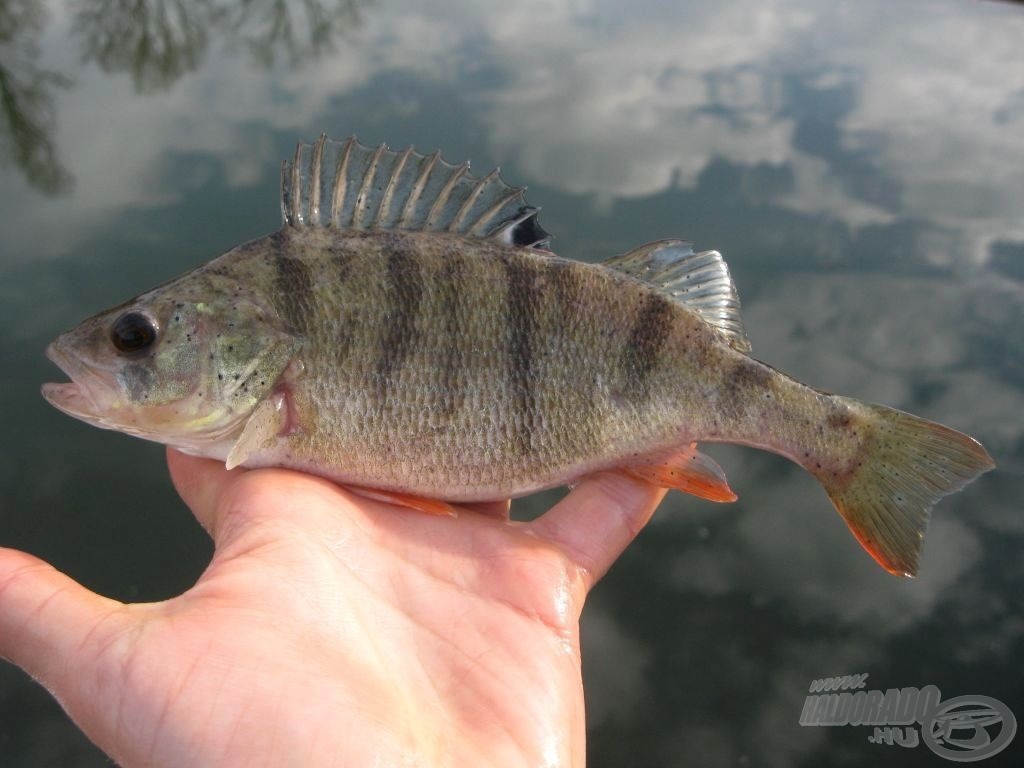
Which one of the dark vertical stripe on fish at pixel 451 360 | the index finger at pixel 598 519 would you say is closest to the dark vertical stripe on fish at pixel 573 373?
the index finger at pixel 598 519

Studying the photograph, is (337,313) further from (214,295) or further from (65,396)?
(65,396)

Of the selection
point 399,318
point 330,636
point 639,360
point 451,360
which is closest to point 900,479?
point 639,360

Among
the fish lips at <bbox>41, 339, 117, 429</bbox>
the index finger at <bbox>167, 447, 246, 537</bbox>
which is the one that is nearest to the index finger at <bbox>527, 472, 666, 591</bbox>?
the index finger at <bbox>167, 447, 246, 537</bbox>

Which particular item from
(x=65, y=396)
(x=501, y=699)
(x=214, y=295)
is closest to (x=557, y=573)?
(x=501, y=699)

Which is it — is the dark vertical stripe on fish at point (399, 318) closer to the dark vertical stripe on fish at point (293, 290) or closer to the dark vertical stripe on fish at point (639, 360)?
the dark vertical stripe on fish at point (293, 290)

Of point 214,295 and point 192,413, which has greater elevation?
point 214,295

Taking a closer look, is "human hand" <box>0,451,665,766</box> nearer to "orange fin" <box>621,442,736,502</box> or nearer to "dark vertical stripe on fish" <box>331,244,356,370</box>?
"orange fin" <box>621,442,736,502</box>
